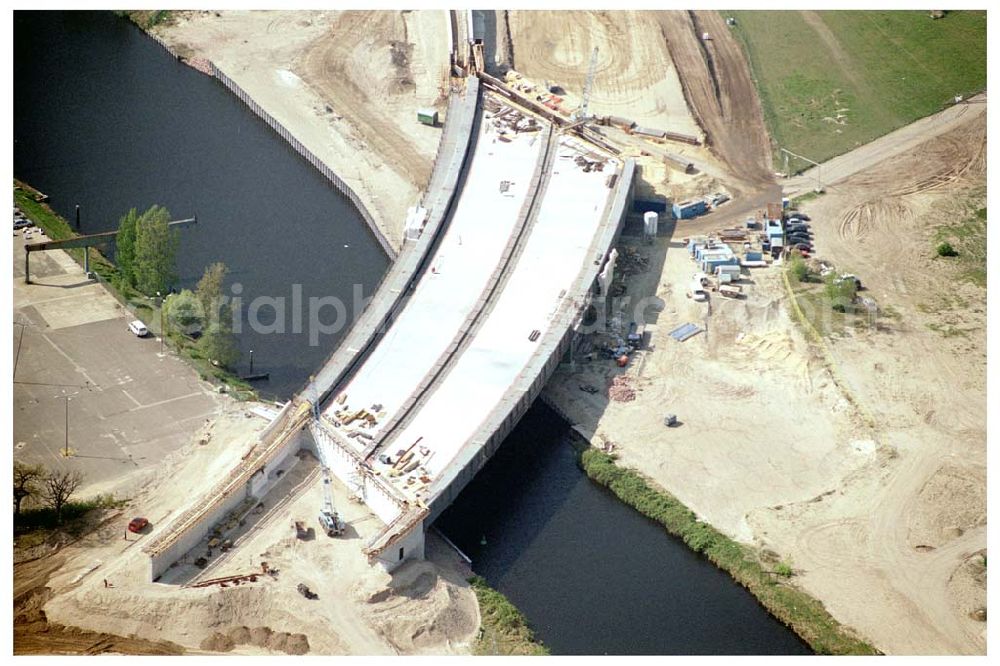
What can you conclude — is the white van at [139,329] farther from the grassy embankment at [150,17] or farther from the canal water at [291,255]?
the grassy embankment at [150,17]

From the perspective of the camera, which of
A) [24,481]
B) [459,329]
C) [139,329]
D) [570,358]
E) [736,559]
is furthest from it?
[139,329]

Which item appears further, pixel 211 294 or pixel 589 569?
pixel 211 294

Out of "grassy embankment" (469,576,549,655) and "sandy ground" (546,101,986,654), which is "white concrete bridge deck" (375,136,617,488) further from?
"grassy embankment" (469,576,549,655)

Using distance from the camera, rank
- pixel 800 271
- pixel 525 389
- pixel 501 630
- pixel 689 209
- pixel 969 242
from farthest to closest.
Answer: pixel 689 209
pixel 969 242
pixel 800 271
pixel 525 389
pixel 501 630

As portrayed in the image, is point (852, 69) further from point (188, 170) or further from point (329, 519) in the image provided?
point (329, 519)

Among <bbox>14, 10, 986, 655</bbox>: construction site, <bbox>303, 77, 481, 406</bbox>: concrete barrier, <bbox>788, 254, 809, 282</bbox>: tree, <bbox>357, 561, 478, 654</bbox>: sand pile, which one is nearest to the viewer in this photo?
<bbox>357, 561, 478, 654</bbox>: sand pile

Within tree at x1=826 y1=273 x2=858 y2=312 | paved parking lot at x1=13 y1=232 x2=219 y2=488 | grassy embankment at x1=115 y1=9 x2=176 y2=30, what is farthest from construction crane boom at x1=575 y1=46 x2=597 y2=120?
paved parking lot at x1=13 y1=232 x2=219 y2=488

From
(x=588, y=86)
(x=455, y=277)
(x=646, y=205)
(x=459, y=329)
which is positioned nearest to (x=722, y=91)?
(x=588, y=86)
